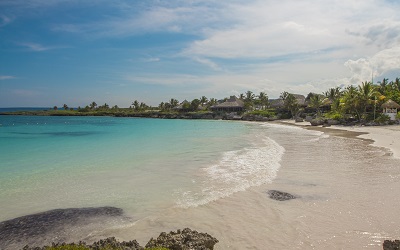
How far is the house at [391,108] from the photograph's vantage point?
49656 mm

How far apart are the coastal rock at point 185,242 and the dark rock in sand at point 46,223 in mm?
3032

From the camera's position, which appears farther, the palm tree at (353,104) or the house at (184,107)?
the house at (184,107)

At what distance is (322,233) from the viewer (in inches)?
271

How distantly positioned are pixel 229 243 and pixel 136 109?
126 meters

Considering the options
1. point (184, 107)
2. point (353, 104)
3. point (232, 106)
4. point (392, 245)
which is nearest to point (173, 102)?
point (184, 107)

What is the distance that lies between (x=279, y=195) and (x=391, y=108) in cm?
5278

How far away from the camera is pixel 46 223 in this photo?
802 cm

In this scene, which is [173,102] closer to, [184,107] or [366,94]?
[184,107]

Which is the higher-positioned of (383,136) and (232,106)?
(232,106)

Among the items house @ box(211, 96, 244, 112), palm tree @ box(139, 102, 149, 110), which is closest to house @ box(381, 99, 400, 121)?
house @ box(211, 96, 244, 112)

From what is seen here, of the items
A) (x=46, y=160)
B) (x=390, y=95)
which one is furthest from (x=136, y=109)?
(x=46, y=160)

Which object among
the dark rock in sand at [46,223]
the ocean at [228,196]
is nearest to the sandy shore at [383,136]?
the ocean at [228,196]

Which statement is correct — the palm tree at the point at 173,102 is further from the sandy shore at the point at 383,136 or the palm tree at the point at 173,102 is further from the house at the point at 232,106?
the sandy shore at the point at 383,136

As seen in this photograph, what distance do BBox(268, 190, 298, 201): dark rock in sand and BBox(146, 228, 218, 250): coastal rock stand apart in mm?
4383
